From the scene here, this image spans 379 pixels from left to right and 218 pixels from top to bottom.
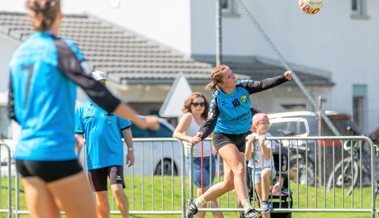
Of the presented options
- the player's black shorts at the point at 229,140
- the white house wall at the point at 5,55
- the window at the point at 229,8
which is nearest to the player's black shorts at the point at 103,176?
the player's black shorts at the point at 229,140

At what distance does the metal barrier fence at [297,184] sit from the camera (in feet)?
44.7

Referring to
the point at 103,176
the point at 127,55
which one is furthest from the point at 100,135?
the point at 127,55

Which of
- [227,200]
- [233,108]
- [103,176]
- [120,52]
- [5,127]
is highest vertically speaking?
[120,52]

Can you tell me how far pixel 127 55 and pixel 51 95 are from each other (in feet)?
81.7

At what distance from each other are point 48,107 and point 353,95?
76.8 feet

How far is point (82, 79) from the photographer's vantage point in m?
6.59

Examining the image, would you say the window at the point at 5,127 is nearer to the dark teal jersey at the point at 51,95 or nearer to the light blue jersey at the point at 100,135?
the light blue jersey at the point at 100,135

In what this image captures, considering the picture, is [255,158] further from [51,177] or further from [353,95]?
[353,95]

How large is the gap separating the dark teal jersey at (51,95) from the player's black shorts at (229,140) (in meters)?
5.53

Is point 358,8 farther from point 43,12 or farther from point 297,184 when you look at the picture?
point 43,12

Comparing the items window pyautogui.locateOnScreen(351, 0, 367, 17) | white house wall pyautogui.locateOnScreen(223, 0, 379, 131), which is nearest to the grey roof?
white house wall pyautogui.locateOnScreen(223, 0, 379, 131)

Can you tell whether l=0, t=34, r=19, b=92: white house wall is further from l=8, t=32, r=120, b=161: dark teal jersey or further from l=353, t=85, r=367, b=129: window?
l=8, t=32, r=120, b=161: dark teal jersey

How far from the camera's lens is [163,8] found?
103ft

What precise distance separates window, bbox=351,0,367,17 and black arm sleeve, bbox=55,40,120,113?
23469mm
